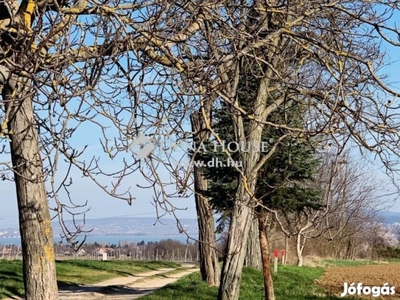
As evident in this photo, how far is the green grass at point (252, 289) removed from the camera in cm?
1368

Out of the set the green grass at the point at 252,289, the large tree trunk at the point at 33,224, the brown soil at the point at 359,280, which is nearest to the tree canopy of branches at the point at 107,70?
the large tree trunk at the point at 33,224

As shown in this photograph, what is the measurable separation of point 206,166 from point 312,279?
28.8 feet

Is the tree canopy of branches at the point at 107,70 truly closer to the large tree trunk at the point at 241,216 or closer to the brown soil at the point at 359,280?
the large tree trunk at the point at 241,216

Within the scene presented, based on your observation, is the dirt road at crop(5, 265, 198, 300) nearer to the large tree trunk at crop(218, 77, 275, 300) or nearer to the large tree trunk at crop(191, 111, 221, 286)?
the large tree trunk at crop(191, 111, 221, 286)

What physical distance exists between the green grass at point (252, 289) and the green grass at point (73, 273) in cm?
318

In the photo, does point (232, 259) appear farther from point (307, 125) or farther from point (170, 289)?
point (170, 289)

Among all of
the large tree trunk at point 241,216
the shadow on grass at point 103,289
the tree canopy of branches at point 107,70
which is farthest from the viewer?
the shadow on grass at point 103,289

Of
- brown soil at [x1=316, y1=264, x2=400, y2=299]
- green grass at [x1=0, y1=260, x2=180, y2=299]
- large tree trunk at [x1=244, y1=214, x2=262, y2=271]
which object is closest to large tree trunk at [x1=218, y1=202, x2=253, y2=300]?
green grass at [x1=0, y1=260, x2=180, y2=299]

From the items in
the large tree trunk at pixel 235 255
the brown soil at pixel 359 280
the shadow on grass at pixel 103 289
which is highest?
the large tree trunk at pixel 235 255

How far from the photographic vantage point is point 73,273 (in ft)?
64.2

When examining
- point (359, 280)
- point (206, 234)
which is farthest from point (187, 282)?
Answer: point (359, 280)

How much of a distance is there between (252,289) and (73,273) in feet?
21.2

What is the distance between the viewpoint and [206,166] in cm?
1277

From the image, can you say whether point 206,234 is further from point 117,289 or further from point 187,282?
point 117,289
